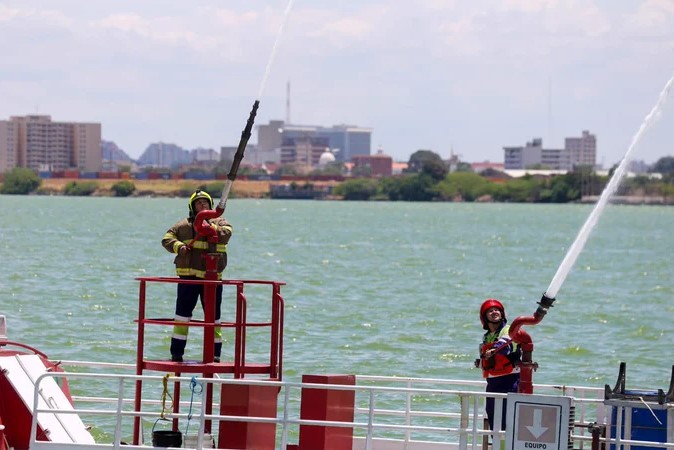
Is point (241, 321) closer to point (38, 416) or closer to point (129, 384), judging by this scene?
point (38, 416)

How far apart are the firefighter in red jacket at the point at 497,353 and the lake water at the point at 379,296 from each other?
56.2 ft

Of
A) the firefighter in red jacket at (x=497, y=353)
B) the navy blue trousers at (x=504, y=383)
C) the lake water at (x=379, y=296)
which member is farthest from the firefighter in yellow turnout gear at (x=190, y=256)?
the lake water at (x=379, y=296)

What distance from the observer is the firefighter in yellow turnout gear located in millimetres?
15242

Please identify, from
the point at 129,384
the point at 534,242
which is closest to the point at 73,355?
the point at 129,384

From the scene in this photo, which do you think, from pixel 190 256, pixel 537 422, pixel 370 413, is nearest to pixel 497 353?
pixel 537 422

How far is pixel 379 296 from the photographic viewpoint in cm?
5875

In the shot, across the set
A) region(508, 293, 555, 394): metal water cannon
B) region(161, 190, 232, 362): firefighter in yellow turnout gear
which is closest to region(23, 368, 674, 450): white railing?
region(508, 293, 555, 394): metal water cannon

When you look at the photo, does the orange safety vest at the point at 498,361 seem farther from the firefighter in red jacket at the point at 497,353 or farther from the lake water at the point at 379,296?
the lake water at the point at 379,296

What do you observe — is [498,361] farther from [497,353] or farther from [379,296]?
[379,296]

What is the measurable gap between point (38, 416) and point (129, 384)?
11190 mm

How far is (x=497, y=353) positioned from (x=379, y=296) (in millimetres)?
44503

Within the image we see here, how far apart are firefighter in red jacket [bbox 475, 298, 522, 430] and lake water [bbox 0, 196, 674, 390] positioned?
17.1 m

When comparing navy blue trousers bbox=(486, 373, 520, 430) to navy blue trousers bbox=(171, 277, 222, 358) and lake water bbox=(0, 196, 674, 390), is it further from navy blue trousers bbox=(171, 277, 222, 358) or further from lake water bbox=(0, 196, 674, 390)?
lake water bbox=(0, 196, 674, 390)

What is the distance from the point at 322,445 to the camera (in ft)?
48.9
